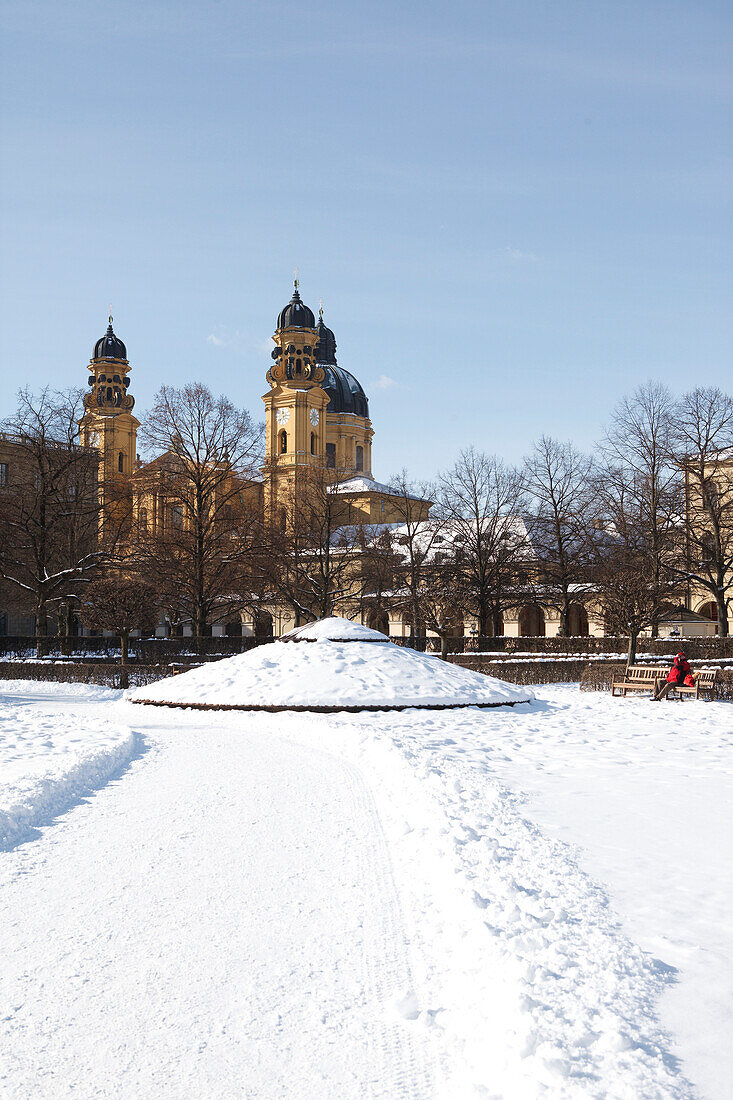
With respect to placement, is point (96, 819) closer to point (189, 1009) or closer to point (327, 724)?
point (189, 1009)

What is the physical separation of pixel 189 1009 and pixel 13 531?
120ft

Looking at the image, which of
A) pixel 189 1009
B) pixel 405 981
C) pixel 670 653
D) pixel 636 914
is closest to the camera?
pixel 189 1009

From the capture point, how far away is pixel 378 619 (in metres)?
54.4

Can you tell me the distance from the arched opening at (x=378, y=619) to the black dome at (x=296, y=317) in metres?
34.0

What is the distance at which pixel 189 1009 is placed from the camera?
4254 millimetres

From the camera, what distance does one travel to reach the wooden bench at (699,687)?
21578 millimetres

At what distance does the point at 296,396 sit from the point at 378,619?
110 feet

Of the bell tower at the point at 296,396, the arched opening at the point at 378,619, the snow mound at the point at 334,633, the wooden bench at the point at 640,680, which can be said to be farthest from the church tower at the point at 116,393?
the wooden bench at the point at 640,680

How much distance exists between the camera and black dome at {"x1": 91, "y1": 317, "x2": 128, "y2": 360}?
8556 cm

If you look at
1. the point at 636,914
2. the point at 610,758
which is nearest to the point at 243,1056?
the point at 636,914

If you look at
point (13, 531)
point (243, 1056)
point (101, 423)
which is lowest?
point (243, 1056)

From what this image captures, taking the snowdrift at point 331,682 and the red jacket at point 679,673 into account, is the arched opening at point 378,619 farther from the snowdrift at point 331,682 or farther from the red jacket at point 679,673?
the red jacket at point 679,673

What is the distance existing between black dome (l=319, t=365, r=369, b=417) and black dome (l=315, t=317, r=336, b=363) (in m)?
1.62

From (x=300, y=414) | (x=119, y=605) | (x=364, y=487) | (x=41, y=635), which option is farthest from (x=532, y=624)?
(x=119, y=605)
